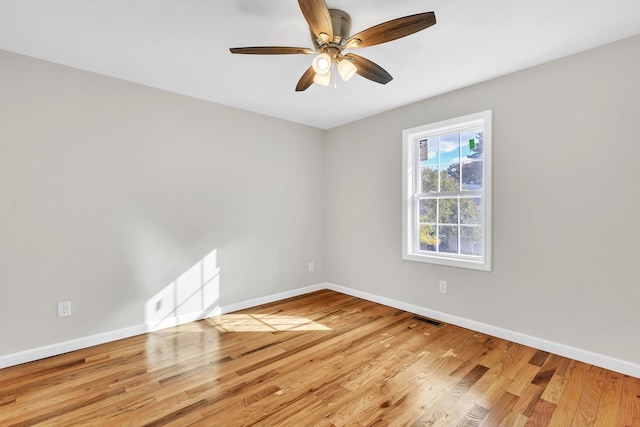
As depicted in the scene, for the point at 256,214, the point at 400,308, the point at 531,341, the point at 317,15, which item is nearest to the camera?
the point at 317,15

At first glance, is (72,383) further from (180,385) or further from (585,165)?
(585,165)

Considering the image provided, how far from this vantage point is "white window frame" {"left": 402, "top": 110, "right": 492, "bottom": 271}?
2.85 meters

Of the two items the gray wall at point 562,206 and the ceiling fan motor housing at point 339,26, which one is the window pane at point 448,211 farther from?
the ceiling fan motor housing at point 339,26

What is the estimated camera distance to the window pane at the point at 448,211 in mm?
3197

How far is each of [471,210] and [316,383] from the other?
224cm

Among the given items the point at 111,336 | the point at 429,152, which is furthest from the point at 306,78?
the point at 111,336

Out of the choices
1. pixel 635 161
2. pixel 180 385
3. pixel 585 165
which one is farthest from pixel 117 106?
pixel 635 161

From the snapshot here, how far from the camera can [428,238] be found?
345 centimetres

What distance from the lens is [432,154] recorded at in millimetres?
3404

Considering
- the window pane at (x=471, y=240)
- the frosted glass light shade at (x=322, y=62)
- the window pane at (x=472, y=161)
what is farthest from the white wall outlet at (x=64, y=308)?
the window pane at (x=472, y=161)

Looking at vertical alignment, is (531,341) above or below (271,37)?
below

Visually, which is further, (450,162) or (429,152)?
(429,152)

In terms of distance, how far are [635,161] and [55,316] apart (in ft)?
15.3

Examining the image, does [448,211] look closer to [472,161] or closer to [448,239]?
[448,239]
